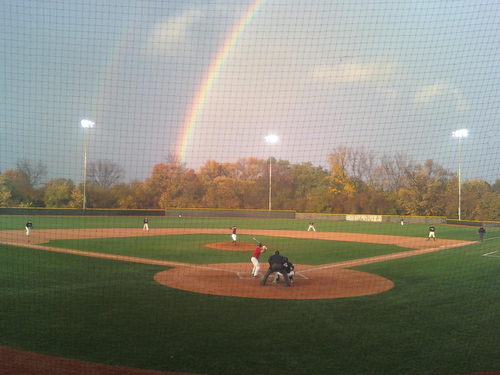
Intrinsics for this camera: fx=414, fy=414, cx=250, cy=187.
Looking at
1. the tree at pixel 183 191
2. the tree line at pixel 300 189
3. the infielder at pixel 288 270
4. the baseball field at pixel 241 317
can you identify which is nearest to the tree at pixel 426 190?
the tree line at pixel 300 189

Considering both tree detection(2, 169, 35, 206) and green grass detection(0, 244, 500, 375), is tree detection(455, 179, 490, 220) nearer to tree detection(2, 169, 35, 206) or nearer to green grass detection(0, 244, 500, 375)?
green grass detection(0, 244, 500, 375)

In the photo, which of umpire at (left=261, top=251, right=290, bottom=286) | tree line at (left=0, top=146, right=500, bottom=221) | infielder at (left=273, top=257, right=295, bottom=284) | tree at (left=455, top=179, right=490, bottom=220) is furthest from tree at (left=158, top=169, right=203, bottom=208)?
umpire at (left=261, top=251, right=290, bottom=286)

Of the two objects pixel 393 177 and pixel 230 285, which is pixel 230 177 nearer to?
pixel 393 177

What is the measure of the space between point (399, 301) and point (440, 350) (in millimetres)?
3247

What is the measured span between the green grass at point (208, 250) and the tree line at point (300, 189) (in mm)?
12752

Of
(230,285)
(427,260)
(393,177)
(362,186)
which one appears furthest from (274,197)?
(230,285)

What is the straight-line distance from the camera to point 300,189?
47344 mm

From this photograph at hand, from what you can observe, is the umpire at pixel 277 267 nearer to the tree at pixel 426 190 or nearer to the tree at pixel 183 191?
the tree at pixel 183 191

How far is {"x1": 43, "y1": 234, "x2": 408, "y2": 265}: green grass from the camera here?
1721 cm

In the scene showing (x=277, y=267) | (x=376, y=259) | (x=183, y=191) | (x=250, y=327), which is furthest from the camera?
(x=183, y=191)

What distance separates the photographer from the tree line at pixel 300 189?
37625 millimetres

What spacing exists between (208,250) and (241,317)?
11.7 metres

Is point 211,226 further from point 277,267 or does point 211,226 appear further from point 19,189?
point 277,267

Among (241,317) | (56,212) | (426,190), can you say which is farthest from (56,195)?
(426,190)
